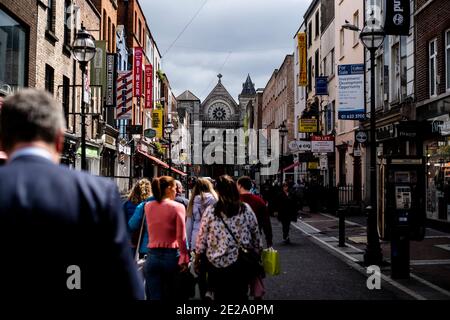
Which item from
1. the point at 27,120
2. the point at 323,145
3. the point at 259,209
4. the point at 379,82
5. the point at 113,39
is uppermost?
the point at 113,39

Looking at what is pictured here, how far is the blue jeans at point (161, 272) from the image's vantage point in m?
6.23

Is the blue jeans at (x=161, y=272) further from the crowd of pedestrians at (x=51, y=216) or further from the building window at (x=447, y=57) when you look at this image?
the building window at (x=447, y=57)

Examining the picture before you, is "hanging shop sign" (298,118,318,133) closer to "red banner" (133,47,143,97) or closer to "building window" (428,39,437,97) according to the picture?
"red banner" (133,47,143,97)

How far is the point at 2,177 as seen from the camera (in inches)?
83.6

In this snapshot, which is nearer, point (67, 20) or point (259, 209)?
point (259, 209)

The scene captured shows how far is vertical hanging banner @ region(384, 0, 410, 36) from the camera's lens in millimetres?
18797

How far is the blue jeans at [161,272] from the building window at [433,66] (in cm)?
1403

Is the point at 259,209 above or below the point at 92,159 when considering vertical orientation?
below

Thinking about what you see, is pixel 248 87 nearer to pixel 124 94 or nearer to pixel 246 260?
pixel 124 94

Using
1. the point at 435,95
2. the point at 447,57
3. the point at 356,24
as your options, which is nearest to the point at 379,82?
the point at 356,24

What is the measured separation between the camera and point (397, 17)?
1889cm

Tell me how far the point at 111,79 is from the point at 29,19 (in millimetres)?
8237

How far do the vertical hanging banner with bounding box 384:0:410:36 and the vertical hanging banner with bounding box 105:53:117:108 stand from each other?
438 inches

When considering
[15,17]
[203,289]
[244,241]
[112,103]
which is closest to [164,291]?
[203,289]
